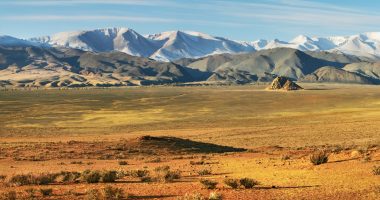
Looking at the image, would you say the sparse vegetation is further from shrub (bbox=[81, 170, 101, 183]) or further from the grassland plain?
the grassland plain

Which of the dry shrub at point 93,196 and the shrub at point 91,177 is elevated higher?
the dry shrub at point 93,196

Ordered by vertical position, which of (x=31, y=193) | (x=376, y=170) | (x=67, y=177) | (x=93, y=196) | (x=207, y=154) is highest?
(x=376, y=170)

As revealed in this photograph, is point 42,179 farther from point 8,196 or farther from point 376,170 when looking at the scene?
point 376,170

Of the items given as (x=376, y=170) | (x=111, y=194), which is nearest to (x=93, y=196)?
(x=111, y=194)

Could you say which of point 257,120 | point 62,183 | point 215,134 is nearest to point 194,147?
point 215,134

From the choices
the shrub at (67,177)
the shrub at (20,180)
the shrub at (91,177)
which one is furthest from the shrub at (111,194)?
the shrub at (20,180)

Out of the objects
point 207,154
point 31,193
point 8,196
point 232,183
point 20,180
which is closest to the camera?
point 8,196

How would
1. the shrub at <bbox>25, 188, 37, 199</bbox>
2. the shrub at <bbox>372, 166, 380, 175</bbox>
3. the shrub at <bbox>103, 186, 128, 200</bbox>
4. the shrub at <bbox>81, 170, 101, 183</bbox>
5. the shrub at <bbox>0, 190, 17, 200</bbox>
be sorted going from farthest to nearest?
the shrub at <bbox>81, 170, 101, 183</bbox> < the shrub at <bbox>372, 166, 380, 175</bbox> < the shrub at <bbox>25, 188, 37, 199</bbox> < the shrub at <bbox>103, 186, 128, 200</bbox> < the shrub at <bbox>0, 190, 17, 200</bbox>

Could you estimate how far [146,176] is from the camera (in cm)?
2680

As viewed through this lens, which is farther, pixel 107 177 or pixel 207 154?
pixel 207 154

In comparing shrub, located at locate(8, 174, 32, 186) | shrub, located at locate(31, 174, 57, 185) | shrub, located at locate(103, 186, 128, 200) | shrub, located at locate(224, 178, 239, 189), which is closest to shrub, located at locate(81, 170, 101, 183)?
shrub, located at locate(31, 174, 57, 185)

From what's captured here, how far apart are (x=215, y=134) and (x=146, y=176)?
40.4 m

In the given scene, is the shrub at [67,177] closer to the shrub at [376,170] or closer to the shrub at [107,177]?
the shrub at [107,177]

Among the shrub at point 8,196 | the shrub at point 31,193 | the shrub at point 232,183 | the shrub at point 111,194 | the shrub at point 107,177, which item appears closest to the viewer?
the shrub at point 8,196
